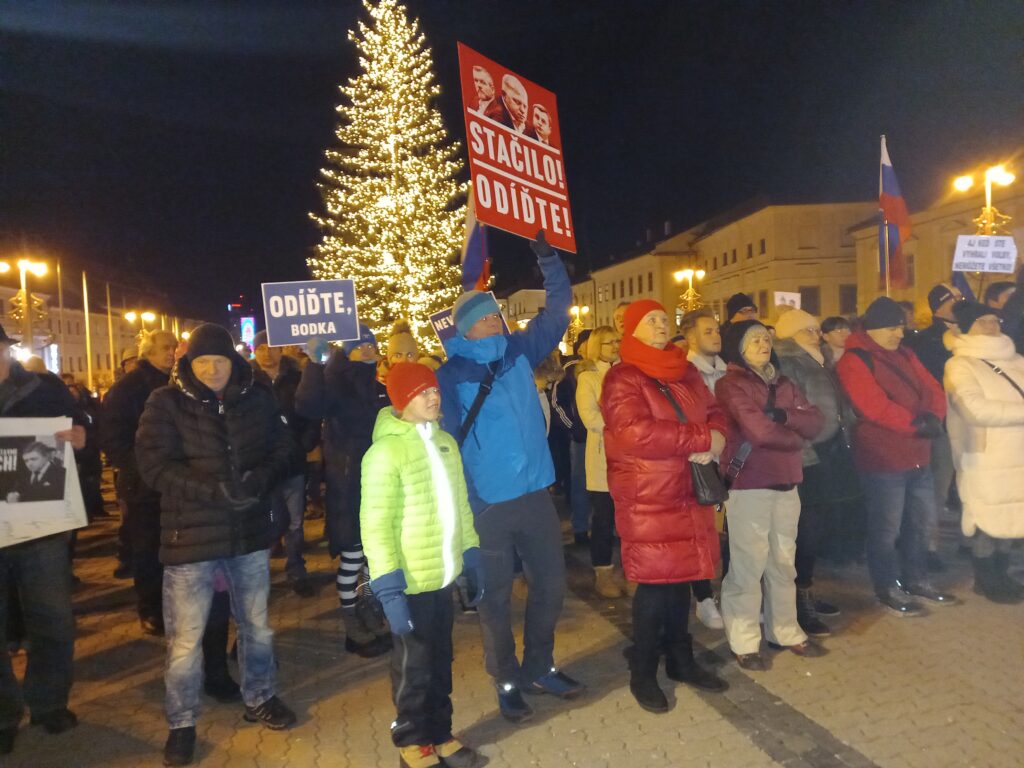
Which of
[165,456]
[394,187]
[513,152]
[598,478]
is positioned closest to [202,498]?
[165,456]

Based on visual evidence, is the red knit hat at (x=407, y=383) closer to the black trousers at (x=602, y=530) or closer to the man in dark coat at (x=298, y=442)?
the man in dark coat at (x=298, y=442)

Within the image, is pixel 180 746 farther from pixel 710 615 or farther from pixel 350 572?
pixel 710 615

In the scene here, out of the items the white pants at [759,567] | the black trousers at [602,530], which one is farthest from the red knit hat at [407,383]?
the black trousers at [602,530]

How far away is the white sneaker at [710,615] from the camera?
5.64m

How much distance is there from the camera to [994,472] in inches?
229

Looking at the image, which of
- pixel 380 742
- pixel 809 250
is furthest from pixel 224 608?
pixel 809 250

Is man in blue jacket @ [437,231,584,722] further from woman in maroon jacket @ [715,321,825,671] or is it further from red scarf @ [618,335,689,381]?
woman in maroon jacket @ [715,321,825,671]

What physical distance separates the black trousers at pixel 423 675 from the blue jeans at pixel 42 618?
A: 2.06 metres

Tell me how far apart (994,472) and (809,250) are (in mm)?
47821

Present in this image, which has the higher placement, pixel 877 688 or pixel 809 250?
pixel 809 250

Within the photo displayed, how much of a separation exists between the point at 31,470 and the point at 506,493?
2614 mm

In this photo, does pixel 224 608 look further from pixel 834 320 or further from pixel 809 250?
pixel 809 250

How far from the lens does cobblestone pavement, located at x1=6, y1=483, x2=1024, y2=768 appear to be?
13.0ft

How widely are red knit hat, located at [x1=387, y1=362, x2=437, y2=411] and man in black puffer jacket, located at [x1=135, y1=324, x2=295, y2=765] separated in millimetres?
966
